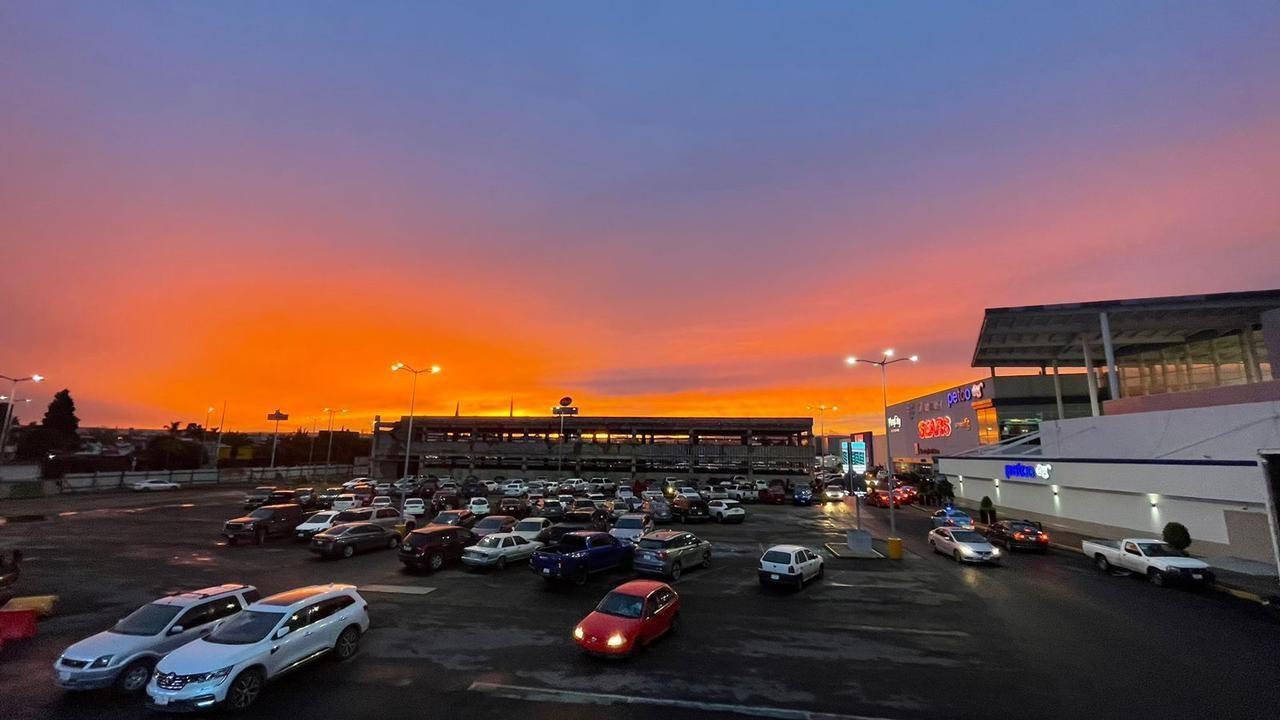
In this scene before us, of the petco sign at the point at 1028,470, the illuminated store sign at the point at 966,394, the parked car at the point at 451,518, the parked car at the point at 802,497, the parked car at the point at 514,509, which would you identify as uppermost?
the illuminated store sign at the point at 966,394

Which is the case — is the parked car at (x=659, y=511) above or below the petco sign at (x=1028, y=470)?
below

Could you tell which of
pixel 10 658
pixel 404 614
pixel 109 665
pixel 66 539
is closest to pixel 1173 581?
pixel 404 614

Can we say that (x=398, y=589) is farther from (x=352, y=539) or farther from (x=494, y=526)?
(x=494, y=526)

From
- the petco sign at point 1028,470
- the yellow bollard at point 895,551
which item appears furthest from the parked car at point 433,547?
the petco sign at point 1028,470

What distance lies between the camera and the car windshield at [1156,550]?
72.5 ft

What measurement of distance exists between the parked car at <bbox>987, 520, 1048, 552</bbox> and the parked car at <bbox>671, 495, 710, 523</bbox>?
19.1 m

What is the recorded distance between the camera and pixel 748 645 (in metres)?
14.2

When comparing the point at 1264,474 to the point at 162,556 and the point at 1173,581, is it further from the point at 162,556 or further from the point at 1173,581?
the point at 162,556

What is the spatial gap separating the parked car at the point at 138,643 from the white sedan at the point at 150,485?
64.7 m

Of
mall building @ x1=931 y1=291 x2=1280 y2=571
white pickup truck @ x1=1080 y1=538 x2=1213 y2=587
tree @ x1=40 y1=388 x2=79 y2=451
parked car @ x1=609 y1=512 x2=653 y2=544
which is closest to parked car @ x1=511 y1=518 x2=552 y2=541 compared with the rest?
parked car @ x1=609 y1=512 x2=653 y2=544

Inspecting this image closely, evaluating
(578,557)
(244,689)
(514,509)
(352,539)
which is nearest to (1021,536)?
(578,557)

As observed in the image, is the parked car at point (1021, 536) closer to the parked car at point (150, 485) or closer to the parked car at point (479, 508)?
the parked car at point (479, 508)

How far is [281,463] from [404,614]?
116119 mm

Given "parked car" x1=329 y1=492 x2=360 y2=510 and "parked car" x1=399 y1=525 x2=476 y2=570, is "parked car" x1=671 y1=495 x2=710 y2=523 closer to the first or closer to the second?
"parked car" x1=399 y1=525 x2=476 y2=570
